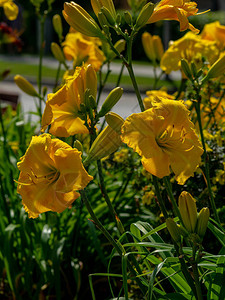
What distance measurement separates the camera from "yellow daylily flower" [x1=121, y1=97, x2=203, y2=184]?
3.39 feet

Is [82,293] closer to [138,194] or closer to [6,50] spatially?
[138,194]

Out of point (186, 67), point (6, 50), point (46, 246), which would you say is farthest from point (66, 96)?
point (6, 50)

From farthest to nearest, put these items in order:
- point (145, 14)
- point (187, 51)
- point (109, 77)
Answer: point (109, 77) → point (187, 51) → point (145, 14)

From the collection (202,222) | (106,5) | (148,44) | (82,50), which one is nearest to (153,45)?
(148,44)

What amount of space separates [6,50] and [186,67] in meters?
22.4

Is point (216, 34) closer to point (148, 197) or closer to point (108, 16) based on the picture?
point (148, 197)

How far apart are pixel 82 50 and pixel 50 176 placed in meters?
1.27

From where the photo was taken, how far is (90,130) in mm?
1154

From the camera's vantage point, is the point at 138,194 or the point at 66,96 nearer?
the point at 66,96

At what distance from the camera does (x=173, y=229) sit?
1053 millimetres

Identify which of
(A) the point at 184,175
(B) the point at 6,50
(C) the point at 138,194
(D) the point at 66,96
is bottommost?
(B) the point at 6,50

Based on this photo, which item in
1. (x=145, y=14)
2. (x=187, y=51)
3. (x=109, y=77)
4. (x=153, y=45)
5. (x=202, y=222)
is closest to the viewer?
(x=202, y=222)

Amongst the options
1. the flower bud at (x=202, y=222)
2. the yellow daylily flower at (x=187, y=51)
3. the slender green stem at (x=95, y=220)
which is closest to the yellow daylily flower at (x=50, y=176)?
the slender green stem at (x=95, y=220)

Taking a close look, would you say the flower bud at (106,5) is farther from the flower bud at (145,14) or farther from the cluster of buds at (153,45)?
the cluster of buds at (153,45)
